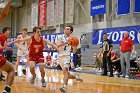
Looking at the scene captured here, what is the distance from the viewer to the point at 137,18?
1920 cm

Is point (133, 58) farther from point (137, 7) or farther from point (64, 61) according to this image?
point (64, 61)

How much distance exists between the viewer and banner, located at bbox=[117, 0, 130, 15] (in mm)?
18922

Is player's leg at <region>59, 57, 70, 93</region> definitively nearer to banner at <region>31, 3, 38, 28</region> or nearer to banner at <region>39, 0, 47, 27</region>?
banner at <region>39, 0, 47, 27</region>

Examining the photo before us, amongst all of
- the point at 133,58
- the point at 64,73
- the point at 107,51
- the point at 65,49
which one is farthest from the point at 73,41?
the point at 133,58

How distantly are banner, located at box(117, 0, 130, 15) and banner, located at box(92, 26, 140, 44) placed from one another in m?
1.10

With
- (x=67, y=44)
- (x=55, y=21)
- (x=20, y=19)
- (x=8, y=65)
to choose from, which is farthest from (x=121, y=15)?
(x=20, y=19)

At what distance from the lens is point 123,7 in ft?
62.7

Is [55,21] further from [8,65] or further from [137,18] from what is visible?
[8,65]

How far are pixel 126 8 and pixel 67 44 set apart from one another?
1112cm

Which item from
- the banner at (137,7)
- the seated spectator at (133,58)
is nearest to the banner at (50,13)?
the banner at (137,7)

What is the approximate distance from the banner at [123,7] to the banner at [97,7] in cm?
218

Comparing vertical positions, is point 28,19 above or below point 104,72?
above

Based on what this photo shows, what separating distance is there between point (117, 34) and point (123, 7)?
1.72 meters

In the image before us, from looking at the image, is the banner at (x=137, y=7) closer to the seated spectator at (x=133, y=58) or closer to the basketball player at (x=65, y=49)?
the seated spectator at (x=133, y=58)
